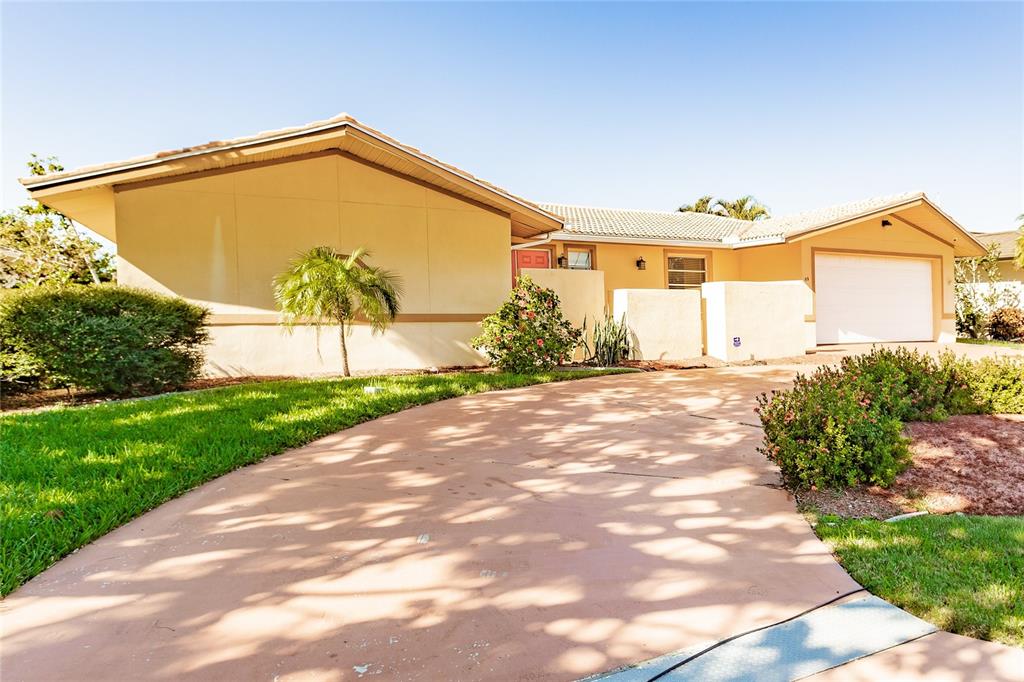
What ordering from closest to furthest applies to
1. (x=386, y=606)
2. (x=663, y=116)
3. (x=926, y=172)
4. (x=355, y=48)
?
(x=386, y=606) < (x=355, y=48) < (x=663, y=116) < (x=926, y=172)

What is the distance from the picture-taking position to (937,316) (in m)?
18.2

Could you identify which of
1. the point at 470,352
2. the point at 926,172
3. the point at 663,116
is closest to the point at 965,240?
the point at 926,172

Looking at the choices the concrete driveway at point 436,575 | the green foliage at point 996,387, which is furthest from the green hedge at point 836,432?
the green foliage at point 996,387

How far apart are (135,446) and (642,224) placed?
15.8 m

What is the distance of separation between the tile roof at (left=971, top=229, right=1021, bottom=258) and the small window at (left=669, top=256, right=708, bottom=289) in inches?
690

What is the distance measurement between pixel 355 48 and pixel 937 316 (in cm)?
1973

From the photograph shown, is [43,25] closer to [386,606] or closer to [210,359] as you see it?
[210,359]

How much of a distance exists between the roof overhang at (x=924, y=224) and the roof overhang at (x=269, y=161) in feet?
26.9

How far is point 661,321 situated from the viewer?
12484mm

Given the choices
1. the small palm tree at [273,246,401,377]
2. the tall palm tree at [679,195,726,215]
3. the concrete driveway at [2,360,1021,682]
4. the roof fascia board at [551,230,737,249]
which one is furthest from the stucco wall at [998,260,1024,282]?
the small palm tree at [273,246,401,377]

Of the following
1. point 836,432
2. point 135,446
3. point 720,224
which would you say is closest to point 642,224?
point 720,224

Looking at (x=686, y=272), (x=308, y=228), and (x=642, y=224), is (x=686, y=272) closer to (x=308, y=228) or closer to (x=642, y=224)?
(x=642, y=224)

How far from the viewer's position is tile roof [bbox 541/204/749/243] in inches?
625

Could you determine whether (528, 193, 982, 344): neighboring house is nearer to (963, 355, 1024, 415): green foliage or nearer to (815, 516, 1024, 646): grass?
(963, 355, 1024, 415): green foliage
